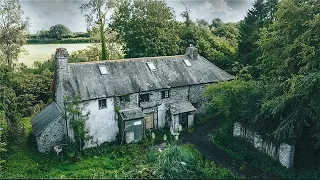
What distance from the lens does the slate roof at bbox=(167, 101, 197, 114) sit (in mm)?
29188

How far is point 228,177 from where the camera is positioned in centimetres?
2089

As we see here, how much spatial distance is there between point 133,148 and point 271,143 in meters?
10.8

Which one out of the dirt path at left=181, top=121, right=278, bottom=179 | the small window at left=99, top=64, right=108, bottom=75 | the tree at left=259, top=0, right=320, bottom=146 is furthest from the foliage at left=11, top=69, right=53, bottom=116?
the tree at left=259, top=0, right=320, bottom=146

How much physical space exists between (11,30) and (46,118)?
816 inches

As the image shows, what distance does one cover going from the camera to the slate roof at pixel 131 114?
26.6 meters

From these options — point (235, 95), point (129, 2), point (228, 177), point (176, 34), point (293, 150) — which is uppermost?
point (129, 2)

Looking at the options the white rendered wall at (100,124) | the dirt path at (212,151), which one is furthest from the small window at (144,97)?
the dirt path at (212,151)

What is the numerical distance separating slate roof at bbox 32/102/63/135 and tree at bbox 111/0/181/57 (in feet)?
50.6

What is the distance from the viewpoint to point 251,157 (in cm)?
2358

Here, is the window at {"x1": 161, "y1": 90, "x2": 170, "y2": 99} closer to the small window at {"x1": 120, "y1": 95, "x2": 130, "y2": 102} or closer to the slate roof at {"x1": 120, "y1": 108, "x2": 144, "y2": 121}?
the slate roof at {"x1": 120, "y1": 108, "x2": 144, "y2": 121}

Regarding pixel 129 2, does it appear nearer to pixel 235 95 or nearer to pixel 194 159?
pixel 235 95

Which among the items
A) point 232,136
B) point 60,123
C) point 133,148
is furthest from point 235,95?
point 60,123

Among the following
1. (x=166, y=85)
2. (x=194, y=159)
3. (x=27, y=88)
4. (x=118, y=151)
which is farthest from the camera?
(x=27, y=88)

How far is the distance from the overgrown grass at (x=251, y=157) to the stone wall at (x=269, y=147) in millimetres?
331
